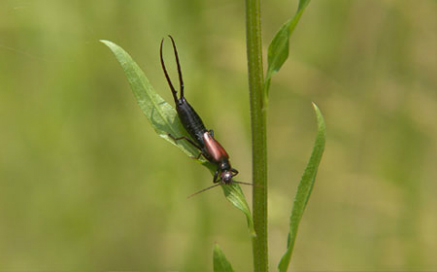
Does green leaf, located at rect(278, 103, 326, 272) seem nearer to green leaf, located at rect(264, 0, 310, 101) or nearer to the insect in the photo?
green leaf, located at rect(264, 0, 310, 101)

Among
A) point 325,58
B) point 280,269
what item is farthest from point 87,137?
point 280,269

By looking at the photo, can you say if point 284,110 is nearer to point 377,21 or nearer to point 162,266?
point 377,21

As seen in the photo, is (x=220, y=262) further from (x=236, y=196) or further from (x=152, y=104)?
(x=152, y=104)

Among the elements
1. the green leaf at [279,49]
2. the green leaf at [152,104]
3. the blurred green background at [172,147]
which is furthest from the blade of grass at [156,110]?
the blurred green background at [172,147]

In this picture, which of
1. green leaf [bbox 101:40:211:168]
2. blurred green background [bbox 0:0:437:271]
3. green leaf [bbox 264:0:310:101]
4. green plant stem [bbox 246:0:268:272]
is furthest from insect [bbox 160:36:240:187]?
blurred green background [bbox 0:0:437:271]

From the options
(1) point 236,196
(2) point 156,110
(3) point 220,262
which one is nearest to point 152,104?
(2) point 156,110
